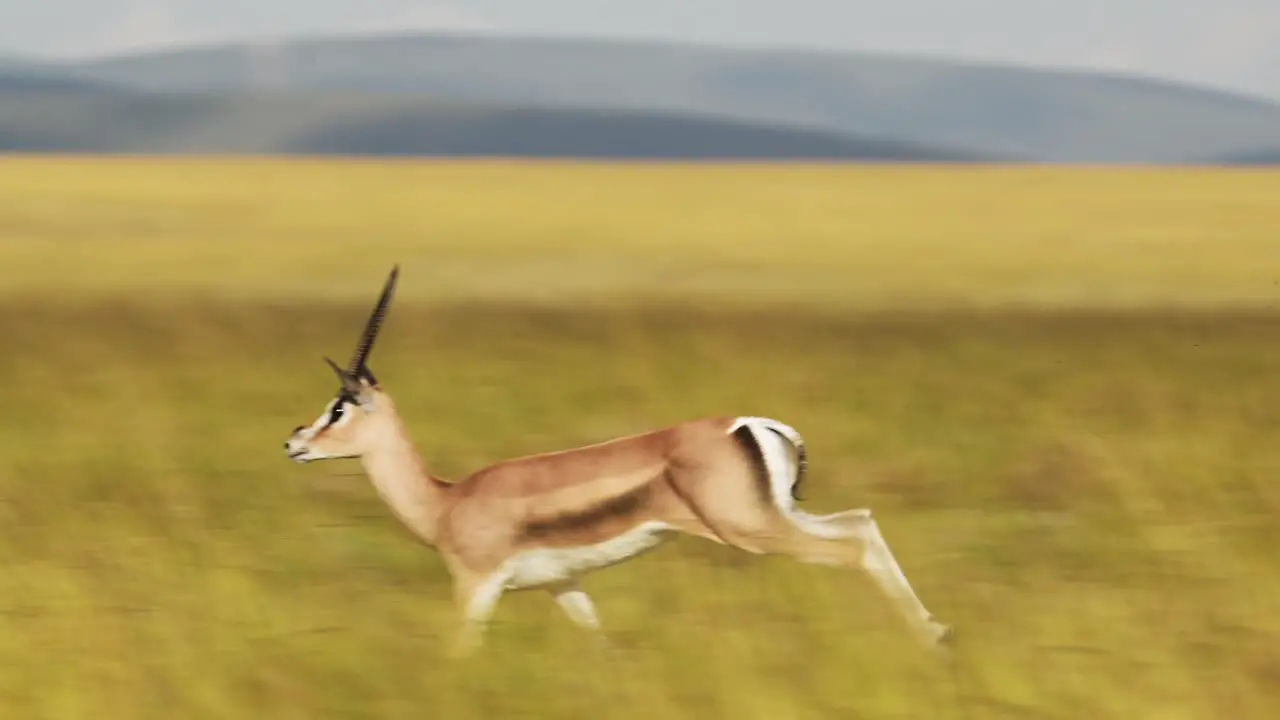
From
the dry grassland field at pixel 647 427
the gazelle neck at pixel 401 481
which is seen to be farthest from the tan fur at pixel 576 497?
the dry grassland field at pixel 647 427

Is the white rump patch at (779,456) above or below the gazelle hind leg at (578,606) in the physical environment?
above

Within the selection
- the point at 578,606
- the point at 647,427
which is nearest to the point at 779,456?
the point at 578,606

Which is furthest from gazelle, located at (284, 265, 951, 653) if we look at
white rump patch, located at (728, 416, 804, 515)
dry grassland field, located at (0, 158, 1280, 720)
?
dry grassland field, located at (0, 158, 1280, 720)

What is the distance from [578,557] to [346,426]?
35.4 inches

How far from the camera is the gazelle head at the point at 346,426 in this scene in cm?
580

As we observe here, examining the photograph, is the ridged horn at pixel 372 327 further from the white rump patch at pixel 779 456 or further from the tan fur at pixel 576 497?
the white rump patch at pixel 779 456

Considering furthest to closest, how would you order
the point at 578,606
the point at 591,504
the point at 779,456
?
the point at 578,606
the point at 591,504
the point at 779,456

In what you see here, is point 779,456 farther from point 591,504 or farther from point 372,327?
point 372,327

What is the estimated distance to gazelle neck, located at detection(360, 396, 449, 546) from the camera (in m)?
5.96

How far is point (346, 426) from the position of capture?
589 centimetres

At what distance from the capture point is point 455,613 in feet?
19.7

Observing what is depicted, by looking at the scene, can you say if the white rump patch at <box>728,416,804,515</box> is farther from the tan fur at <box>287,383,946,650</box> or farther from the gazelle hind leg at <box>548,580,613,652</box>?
the gazelle hind leg at <box>548,580,613,652</box>

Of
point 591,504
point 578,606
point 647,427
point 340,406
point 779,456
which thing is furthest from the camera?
point 647,427

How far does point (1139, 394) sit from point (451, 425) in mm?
4592
